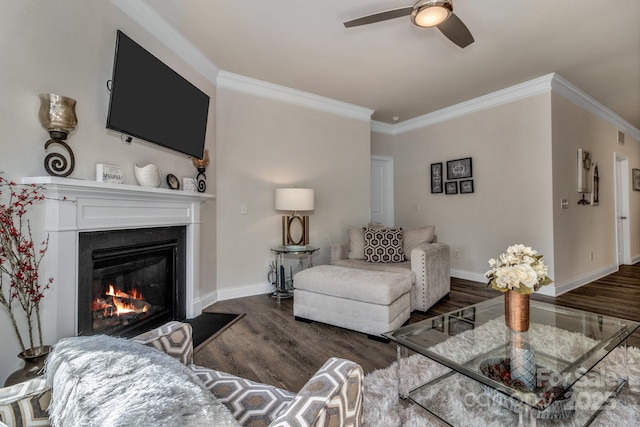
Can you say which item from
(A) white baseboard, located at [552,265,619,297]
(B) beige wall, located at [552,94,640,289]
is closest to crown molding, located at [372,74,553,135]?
(B) beige wall, located at [552,94,640,289]

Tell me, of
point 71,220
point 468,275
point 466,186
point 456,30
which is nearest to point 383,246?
point 468,275

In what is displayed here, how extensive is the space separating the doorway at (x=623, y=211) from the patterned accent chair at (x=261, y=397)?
6676 millimetres

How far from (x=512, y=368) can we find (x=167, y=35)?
3.31m

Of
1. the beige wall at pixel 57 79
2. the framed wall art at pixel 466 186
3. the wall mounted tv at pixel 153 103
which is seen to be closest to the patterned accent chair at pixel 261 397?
the beige wall at pixel 57 79

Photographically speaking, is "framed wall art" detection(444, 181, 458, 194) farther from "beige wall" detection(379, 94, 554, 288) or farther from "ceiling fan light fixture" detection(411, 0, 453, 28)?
"ceiling fan light fixture" detection(411, 0, 453, 28)

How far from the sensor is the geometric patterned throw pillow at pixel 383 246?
3322mm

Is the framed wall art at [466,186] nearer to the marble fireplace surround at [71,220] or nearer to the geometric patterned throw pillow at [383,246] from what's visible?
the geometric patterned throw pillow at [383,246]

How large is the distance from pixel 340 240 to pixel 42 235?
3212 mm

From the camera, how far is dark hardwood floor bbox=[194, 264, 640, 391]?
1.90 m

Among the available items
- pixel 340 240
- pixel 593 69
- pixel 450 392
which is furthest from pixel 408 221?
pixel 450 392

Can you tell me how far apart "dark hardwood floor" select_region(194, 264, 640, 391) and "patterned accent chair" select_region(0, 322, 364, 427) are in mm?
816

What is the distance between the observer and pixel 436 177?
15.4 feet

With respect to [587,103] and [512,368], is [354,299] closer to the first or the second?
[512,368]

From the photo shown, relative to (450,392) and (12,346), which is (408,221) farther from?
(12,346)
